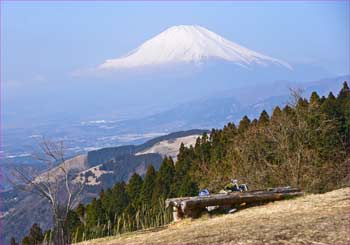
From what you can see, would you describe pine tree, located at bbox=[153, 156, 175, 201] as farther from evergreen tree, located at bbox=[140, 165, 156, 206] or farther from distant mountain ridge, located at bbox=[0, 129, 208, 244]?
distant mountain ridge, located at bbox=[0, 129, 208, 244]

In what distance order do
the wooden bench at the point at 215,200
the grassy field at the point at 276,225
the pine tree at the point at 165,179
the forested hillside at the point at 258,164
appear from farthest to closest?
the pine tree at the point at 165,179
the forested hillside at the point at 258,164
the wooden bench at the point at 215,200
the grassy field at the point at 276,225

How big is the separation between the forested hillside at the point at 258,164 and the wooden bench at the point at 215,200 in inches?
359

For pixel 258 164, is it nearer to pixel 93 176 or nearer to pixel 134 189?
pixel 134 189

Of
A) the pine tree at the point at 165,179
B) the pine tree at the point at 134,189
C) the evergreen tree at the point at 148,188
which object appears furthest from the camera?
the pine tree at the point at 134,189

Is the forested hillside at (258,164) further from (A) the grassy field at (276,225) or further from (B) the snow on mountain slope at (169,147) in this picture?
(B) the snow on mountain slope at (169,147)

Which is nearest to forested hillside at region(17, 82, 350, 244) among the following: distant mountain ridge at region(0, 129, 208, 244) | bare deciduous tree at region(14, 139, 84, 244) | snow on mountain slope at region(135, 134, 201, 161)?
bare deciduous tree at region(14, 139, 84, 244)

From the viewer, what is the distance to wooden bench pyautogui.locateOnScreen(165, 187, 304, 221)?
1230cm

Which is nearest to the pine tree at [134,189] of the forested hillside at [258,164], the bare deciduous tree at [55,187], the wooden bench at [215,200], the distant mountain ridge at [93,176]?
the forested hillside at [258,164]

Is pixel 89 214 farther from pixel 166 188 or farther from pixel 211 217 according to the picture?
pixel 211 217

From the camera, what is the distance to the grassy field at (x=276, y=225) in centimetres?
851

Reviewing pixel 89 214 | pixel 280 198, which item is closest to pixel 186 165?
pixel 89 214

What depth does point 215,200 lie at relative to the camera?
12.5 meters

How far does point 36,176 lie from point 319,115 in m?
21.3

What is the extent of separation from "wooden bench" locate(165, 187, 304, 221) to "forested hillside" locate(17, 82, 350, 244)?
9.12 m
